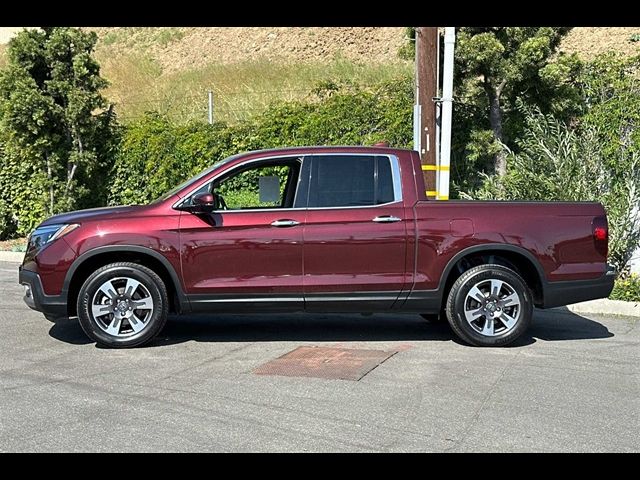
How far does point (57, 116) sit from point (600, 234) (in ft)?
34.8

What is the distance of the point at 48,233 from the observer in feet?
22.5

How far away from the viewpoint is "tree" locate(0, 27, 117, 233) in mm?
13695

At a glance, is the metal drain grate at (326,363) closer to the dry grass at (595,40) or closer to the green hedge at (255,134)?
the green hedge at (255,134)

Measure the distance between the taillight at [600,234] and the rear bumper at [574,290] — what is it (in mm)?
248

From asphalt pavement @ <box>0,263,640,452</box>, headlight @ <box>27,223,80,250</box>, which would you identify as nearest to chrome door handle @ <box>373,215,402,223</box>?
asphalt pavement @ <box>0,263,640,452</box>

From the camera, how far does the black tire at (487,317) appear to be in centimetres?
687

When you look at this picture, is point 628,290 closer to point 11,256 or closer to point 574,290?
point 574,290

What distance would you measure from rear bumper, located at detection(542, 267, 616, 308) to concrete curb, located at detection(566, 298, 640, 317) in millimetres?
1661

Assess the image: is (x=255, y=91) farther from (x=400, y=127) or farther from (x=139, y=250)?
(x=139, y=250)

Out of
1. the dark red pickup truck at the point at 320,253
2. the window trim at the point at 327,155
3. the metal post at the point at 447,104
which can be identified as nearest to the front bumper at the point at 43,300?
the dark red pickup truck at the point at 320,253

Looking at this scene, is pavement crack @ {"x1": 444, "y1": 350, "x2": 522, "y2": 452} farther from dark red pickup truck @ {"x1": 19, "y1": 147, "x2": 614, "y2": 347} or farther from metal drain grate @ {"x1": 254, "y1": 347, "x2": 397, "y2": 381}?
metal drain grate @ {"x1": 254, "y1": 347, "x2": 397, "y2": 381}

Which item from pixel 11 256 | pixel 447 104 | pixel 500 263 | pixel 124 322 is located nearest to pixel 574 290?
pixel 500 263

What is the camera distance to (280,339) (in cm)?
721
